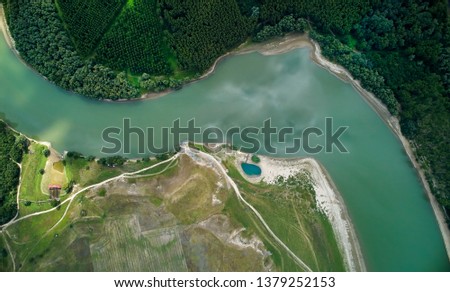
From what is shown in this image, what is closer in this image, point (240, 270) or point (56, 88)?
point (240, 270)

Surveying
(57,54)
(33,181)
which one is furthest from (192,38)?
(33,181)

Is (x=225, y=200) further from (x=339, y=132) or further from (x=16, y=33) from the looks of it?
(x=16, y=33)

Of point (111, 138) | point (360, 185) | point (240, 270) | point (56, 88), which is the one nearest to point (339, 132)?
point (360, 185)

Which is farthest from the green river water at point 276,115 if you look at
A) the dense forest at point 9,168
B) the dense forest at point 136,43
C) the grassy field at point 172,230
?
the grassy field at point 172,230

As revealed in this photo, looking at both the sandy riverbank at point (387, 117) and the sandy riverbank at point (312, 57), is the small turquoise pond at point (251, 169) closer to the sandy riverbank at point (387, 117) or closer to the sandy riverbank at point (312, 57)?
the sandy riverbank at point (312, 57)

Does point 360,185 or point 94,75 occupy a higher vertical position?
point 94,75

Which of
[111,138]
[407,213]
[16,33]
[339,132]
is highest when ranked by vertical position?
[16,33]

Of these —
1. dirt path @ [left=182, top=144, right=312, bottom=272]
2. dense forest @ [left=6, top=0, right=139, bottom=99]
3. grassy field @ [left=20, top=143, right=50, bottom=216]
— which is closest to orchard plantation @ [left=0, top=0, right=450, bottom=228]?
dense forest @ [left=6, top=0, right=139, bottom=99]
